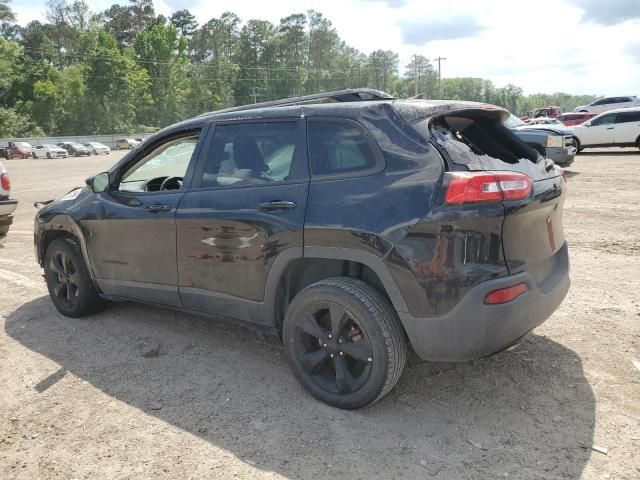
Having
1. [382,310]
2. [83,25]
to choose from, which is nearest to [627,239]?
[382,310]

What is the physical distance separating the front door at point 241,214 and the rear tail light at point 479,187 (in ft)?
2.92

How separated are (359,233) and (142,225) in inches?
75.4

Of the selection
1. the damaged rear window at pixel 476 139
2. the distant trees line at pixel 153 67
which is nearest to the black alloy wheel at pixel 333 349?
the damaged rear window at pixel 476 139

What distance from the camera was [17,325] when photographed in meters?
4.73

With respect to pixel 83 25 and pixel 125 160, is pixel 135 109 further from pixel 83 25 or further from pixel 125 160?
pixel 125 160

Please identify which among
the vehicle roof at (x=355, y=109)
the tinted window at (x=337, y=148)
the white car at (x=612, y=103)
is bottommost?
the tinted window at (x=337, y=148)

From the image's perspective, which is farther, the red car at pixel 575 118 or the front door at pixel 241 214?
the red car at pixel 575 118

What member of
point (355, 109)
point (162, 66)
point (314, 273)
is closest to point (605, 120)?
point (355, 109)

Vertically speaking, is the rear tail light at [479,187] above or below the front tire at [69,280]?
above

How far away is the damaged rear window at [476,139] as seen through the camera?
2.92 metres

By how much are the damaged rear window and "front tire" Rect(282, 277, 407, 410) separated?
0.89 m

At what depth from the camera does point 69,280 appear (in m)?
4.80

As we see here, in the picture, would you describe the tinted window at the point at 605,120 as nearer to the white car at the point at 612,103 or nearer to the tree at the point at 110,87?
the white car at the point at 612,103

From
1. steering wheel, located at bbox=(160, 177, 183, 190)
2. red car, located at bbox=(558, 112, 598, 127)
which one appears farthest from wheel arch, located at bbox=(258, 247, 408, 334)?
red car, located at bbox=(558, 112, 598, 127)
